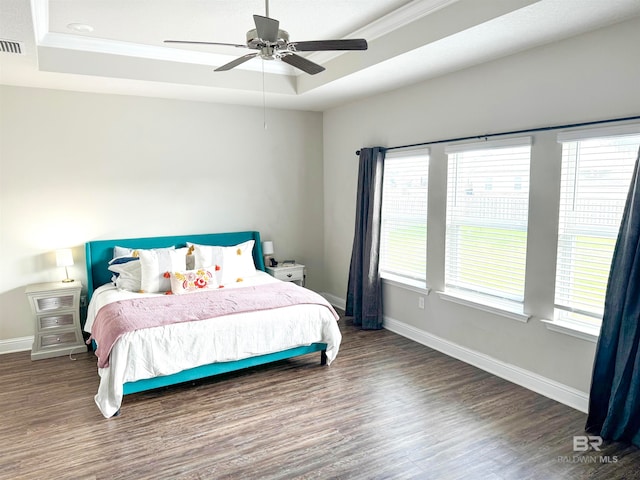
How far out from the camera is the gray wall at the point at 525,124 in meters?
3.00

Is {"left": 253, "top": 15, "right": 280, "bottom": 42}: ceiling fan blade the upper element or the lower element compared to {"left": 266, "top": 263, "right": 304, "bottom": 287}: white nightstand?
upper

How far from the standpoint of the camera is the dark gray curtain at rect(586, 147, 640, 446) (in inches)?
107

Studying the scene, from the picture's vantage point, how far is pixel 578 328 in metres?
3.22

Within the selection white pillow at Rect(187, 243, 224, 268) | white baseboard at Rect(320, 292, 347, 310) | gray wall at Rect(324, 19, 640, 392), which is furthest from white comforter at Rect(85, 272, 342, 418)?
white baseboard at Rect(320, 292, 347, 310)

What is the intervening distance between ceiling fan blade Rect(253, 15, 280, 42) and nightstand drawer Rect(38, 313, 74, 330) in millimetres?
3471

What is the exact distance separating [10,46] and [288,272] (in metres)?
3.48

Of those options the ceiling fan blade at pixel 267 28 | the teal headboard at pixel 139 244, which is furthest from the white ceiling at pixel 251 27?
the teal headboard at pixel 139 244

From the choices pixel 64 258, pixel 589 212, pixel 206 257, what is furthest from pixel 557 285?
pixel 64 258

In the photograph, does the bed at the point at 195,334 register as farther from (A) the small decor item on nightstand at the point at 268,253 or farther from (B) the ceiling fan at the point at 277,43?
(B) the ceiling fan at the point at 277,43

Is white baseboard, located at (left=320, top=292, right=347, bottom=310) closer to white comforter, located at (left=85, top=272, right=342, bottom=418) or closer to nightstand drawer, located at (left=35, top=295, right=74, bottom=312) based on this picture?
white comforter, located at (left=85, top=272, right=342, bottom=418)

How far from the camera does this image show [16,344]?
4.53m

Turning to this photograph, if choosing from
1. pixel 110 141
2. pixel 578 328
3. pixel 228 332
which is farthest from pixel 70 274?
pixel 578 328

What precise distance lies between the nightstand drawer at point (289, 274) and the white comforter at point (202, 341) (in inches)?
63.6

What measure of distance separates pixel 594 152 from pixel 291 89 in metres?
3.12
